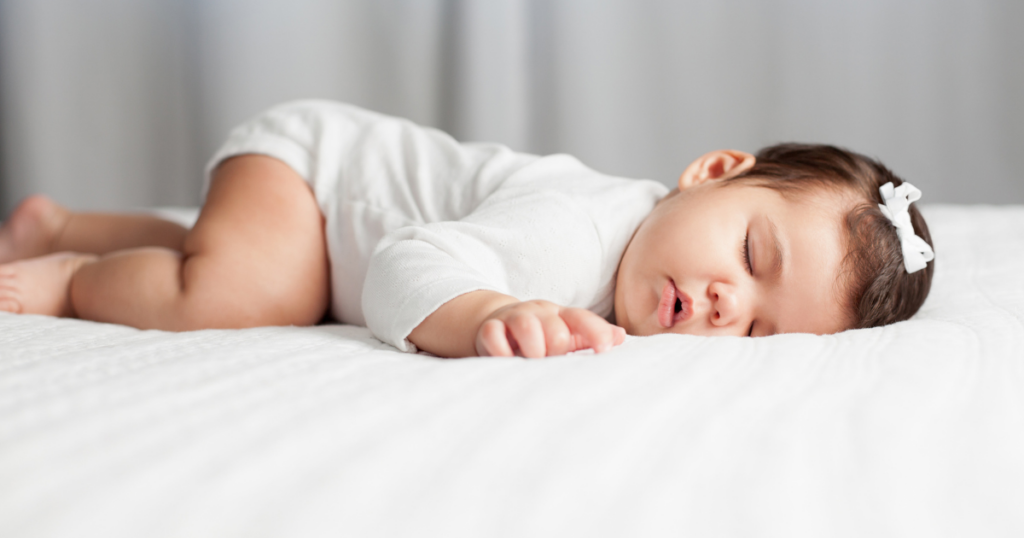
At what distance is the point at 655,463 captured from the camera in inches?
16.0

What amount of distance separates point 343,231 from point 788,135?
68.8 inches

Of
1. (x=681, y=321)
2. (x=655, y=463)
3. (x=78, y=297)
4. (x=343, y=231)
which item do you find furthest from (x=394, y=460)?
(x=78, y=297)

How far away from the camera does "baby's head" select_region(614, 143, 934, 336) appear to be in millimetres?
838

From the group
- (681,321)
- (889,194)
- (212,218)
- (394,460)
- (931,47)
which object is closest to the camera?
(394,460)

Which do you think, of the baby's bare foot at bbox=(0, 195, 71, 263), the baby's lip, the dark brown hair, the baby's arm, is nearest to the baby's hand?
the baby's arm

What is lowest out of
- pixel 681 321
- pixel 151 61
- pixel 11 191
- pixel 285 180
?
pixel 11 191

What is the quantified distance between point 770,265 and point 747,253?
3 centimetres

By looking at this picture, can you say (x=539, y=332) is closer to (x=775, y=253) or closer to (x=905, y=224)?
(x=775, y=253)

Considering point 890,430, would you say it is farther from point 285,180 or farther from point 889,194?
point 285,180

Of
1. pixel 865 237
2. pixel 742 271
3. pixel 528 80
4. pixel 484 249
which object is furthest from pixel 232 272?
pixel 528 80

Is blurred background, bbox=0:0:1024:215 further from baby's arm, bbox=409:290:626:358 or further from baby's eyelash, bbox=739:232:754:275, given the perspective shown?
baby's arm, bbox=409:290:626:358

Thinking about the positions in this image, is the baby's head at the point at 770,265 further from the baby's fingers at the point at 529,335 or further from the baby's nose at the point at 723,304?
the baby's fingers at the point at 529,335

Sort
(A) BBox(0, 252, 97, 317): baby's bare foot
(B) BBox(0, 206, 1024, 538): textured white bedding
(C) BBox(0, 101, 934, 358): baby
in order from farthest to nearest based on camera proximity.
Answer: (A) BBox(0, 252, 97, 317): baby's bare foot < (C) BBox(0, 101, 934, 358): baby < (B) BBox(0, 206, 1024, 538): textured white bedding

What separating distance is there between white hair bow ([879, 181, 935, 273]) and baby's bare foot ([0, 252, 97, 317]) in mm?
1148
